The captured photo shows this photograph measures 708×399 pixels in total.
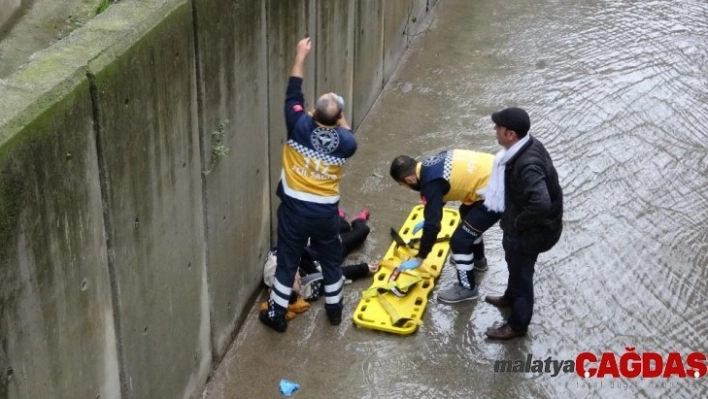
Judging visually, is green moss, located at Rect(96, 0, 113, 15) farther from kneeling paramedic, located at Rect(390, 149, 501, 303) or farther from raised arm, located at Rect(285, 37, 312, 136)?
kneeling paramedic, located at Rect(390, 149, 501, 303)

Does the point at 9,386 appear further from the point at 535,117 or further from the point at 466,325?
the point at 535,117

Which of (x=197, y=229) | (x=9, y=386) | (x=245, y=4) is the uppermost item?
(x=245, y=4)

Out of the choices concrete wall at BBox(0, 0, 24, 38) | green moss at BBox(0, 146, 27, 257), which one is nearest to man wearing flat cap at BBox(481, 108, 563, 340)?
green moss at BBox(0, 146, 27, 257)

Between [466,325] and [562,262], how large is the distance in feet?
3.47

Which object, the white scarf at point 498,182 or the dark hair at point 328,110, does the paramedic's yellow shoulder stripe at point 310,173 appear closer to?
the dark hair at point 328,110

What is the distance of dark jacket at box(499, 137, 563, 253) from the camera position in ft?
18.9

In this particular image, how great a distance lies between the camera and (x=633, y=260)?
23.5 feet

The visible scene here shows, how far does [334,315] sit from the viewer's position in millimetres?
6535

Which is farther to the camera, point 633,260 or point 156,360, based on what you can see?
point 633,260

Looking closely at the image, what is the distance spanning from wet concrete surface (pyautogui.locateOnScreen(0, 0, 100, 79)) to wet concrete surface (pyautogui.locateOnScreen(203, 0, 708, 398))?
2435 mm

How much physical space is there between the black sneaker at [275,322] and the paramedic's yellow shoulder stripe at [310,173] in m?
0.92

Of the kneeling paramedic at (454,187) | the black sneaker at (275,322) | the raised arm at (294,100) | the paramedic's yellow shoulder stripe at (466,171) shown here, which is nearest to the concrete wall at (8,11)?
the raised arm at (294,100)

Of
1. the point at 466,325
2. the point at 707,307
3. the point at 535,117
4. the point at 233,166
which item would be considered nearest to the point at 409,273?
the point at 466,325

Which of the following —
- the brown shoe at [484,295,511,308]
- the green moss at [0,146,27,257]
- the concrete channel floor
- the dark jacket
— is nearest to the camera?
the green moss at [0,146,27,257]
